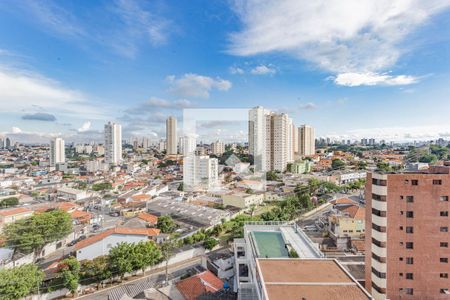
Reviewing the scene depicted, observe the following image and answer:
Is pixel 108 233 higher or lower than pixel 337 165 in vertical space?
lower

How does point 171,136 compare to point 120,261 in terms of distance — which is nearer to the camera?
point 120,261

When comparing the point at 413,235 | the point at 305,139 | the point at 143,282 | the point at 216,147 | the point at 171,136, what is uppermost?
the point at 171,136

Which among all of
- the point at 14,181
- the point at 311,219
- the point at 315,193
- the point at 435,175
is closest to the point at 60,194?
the point at 14,181

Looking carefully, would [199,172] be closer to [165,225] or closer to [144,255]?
[165,225]

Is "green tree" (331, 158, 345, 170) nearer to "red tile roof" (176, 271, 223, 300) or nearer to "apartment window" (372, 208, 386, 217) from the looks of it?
"apartment window" (372, 208, 386, 217)

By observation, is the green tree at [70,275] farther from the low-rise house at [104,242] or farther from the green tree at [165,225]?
the green tree at [165,225]

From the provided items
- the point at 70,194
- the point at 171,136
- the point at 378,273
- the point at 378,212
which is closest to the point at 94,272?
the point at 378,273

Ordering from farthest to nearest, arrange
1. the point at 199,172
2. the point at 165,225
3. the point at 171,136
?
the point at 171,136
the point at 199,172
the point at 165,225
